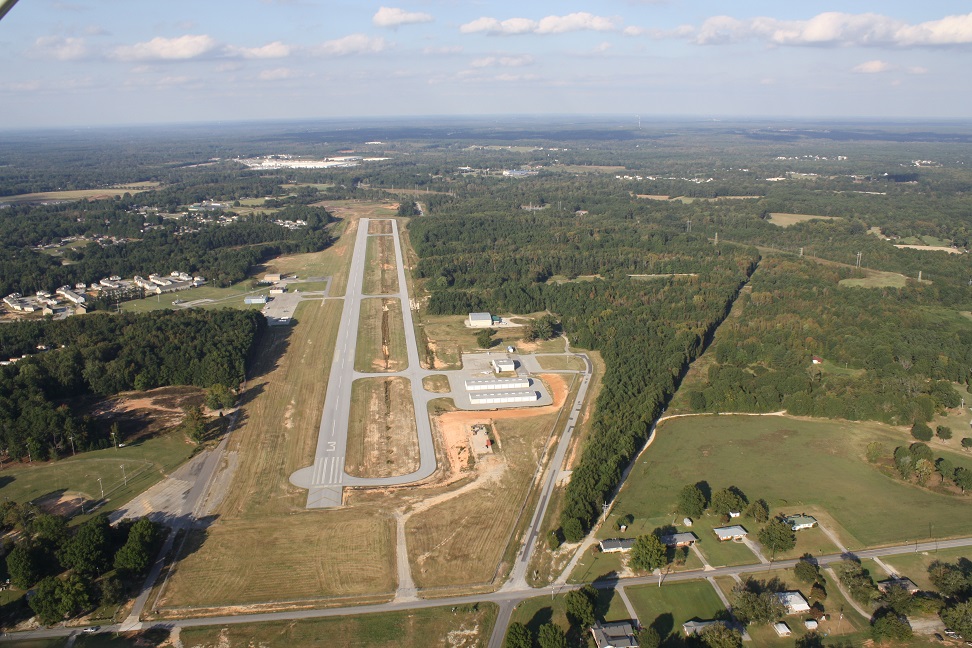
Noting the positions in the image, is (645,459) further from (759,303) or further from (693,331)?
(759,303)

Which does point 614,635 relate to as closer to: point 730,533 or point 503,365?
point 730,533

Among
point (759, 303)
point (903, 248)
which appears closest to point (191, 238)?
point (759, 303)

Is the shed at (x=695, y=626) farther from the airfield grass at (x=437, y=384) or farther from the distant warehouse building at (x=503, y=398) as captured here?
the airfield grass at (x=437, y=384)

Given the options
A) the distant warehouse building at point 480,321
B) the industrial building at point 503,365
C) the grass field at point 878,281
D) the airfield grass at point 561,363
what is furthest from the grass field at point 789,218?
the industrial building at point 503,365

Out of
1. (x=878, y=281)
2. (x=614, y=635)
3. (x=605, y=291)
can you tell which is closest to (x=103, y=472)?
(x=614, y=635)

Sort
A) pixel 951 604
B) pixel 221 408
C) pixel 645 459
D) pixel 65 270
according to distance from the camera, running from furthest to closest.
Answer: pixel 65 270, pixel 221 408, pixel 645 459, pixel 951 604

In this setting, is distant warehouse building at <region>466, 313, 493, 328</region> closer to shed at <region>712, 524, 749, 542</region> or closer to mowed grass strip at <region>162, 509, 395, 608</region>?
mowed grass strip at <region>162, 509, 395, 608</region>

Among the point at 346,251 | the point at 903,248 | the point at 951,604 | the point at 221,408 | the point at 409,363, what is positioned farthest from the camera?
the point at 346,251
